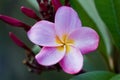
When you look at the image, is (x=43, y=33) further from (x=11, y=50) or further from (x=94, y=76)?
(x=11, y=50)

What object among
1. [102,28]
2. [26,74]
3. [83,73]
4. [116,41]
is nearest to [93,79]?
[83,73]

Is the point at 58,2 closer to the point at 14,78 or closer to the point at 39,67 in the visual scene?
the point at 39,67

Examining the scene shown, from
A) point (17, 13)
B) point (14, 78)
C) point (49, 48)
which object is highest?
point (49, 48)

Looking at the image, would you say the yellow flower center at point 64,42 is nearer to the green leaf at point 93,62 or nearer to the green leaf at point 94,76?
the green leaf at point 94,76

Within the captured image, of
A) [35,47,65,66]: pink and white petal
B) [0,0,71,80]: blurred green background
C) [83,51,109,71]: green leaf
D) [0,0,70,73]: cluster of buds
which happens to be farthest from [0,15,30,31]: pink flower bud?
[0,0,71,80]: blurred green background

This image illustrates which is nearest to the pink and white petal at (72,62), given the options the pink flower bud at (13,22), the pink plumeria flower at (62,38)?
the pink plumeria flower at (62,38)

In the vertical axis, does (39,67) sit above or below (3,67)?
above

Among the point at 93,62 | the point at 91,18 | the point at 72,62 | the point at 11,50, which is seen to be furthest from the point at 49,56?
the point at 11,50
